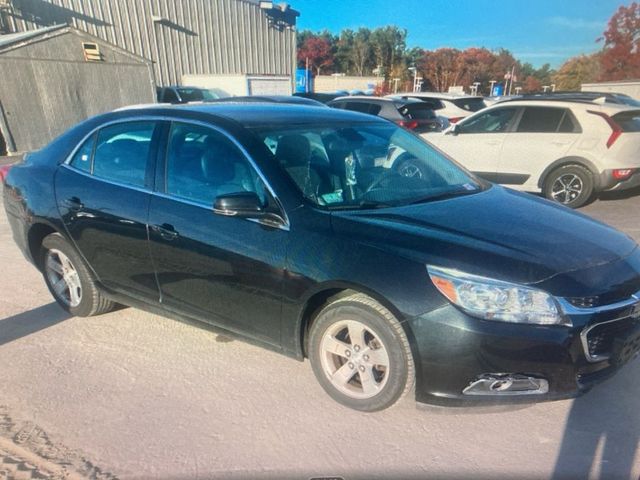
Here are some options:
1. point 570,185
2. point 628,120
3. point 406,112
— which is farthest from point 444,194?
point 406,112

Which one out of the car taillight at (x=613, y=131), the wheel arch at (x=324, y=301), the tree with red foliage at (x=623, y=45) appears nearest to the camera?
the wheel arch at (x=324, y=301)

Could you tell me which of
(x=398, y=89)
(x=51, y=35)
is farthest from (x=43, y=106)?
(x=398, y=89)

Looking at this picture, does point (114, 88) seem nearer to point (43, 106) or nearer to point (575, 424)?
point (43, 106)

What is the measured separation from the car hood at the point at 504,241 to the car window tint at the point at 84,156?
2063mm

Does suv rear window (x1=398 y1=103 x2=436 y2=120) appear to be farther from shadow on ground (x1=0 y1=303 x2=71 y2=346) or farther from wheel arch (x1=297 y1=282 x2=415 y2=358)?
wheel arch (x1=297 y1=282 x2=415 y2=358)

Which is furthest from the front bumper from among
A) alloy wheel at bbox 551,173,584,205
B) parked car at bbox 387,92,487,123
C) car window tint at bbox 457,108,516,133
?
parked car at bbox 387,92,487,123

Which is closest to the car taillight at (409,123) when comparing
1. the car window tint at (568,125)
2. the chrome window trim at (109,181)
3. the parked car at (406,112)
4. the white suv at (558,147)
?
the parked car at (406,112)

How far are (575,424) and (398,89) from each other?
54.1 m

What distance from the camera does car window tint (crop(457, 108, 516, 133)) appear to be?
7680 mm

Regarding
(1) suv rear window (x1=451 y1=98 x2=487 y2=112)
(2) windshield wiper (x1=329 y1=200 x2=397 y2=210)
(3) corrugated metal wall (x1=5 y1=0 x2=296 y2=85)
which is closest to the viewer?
(2) windshield wiper (x1=329 y1=200 x2=397 y2=210)

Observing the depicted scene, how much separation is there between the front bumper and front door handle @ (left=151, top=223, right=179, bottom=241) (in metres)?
1.57

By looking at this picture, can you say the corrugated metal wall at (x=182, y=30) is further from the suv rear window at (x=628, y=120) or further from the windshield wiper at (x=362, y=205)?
the windshield wiper at (x=362, y=205)

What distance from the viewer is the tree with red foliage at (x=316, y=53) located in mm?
72000

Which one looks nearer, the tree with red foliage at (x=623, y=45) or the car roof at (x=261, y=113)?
the car roof at (x=261, y=113)
